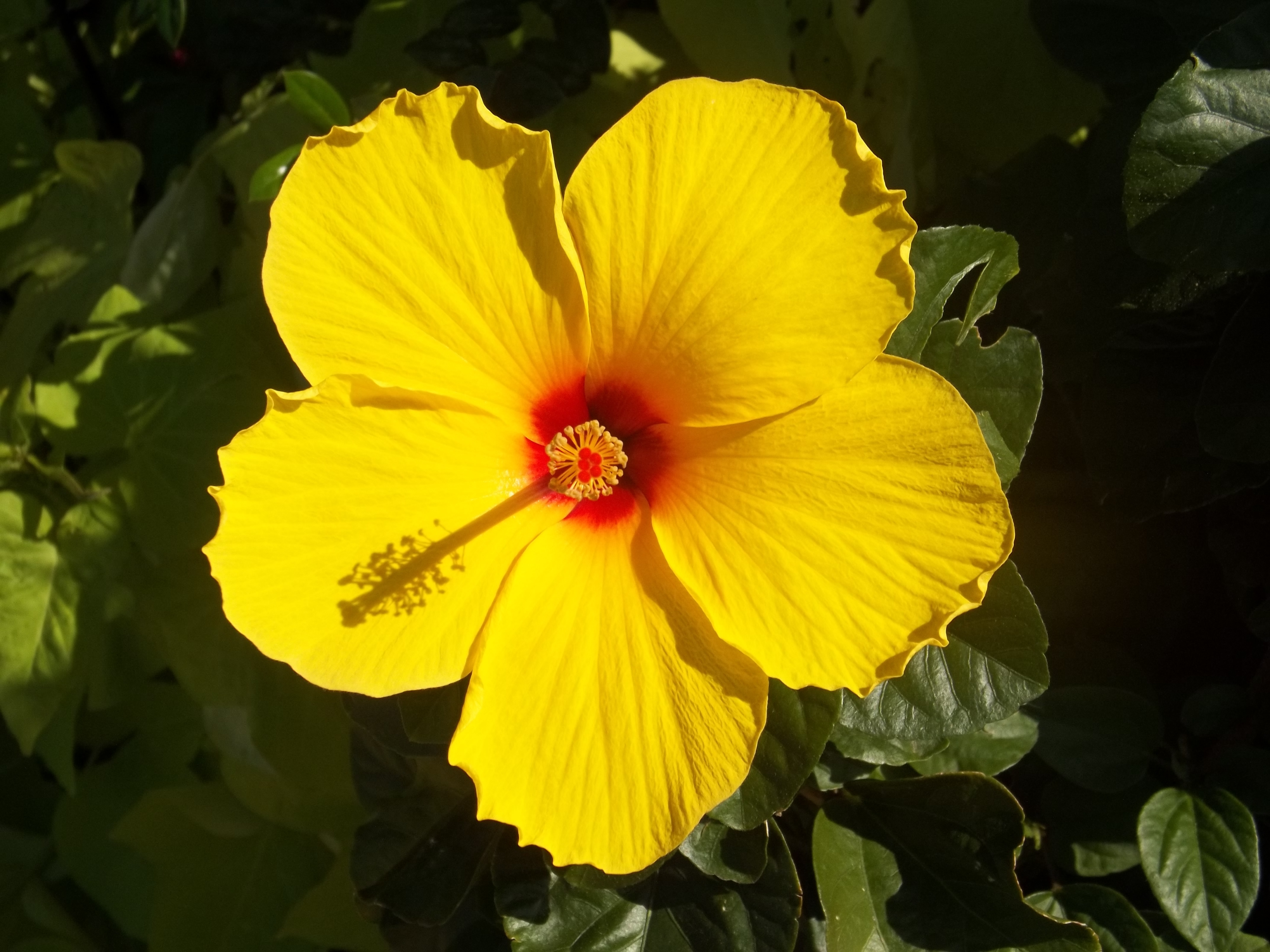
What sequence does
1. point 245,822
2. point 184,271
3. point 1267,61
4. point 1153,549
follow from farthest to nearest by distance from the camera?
point 245,822
point 184,271
point 1153,549
point 1267,61

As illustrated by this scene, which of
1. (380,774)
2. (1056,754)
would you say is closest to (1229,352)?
(1056,754)

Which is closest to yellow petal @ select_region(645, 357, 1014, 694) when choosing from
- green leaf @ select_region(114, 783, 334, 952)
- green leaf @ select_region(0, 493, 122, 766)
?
green leaf @ select_region(0, 493, 122, 766)

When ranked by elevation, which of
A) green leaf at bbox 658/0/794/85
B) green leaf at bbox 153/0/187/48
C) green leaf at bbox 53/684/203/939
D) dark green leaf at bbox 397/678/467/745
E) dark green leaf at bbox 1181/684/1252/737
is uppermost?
green leaf at bbox 153/0/187/48

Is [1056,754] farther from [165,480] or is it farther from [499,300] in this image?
[165,480]

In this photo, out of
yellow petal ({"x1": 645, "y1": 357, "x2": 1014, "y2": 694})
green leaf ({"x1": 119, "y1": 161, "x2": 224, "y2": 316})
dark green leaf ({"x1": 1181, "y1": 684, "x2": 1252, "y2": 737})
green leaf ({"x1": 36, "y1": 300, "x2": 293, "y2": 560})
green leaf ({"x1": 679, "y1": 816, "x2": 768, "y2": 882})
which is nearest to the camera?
yellow petal ({"x1": 645, "y1": 357, "x2": 1014, "y2": 694})

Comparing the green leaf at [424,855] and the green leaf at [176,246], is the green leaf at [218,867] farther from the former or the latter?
the green leaf at [176,246]

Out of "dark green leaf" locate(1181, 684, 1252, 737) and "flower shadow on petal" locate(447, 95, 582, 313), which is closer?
"flower shadow on petal" locate(447, 95, 582, 313)

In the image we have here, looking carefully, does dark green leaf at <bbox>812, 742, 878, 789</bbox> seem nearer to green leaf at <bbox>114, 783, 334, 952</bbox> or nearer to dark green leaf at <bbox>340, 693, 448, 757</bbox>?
dark green leaf at <bbox>340, 693, 448, 757</bbox>
